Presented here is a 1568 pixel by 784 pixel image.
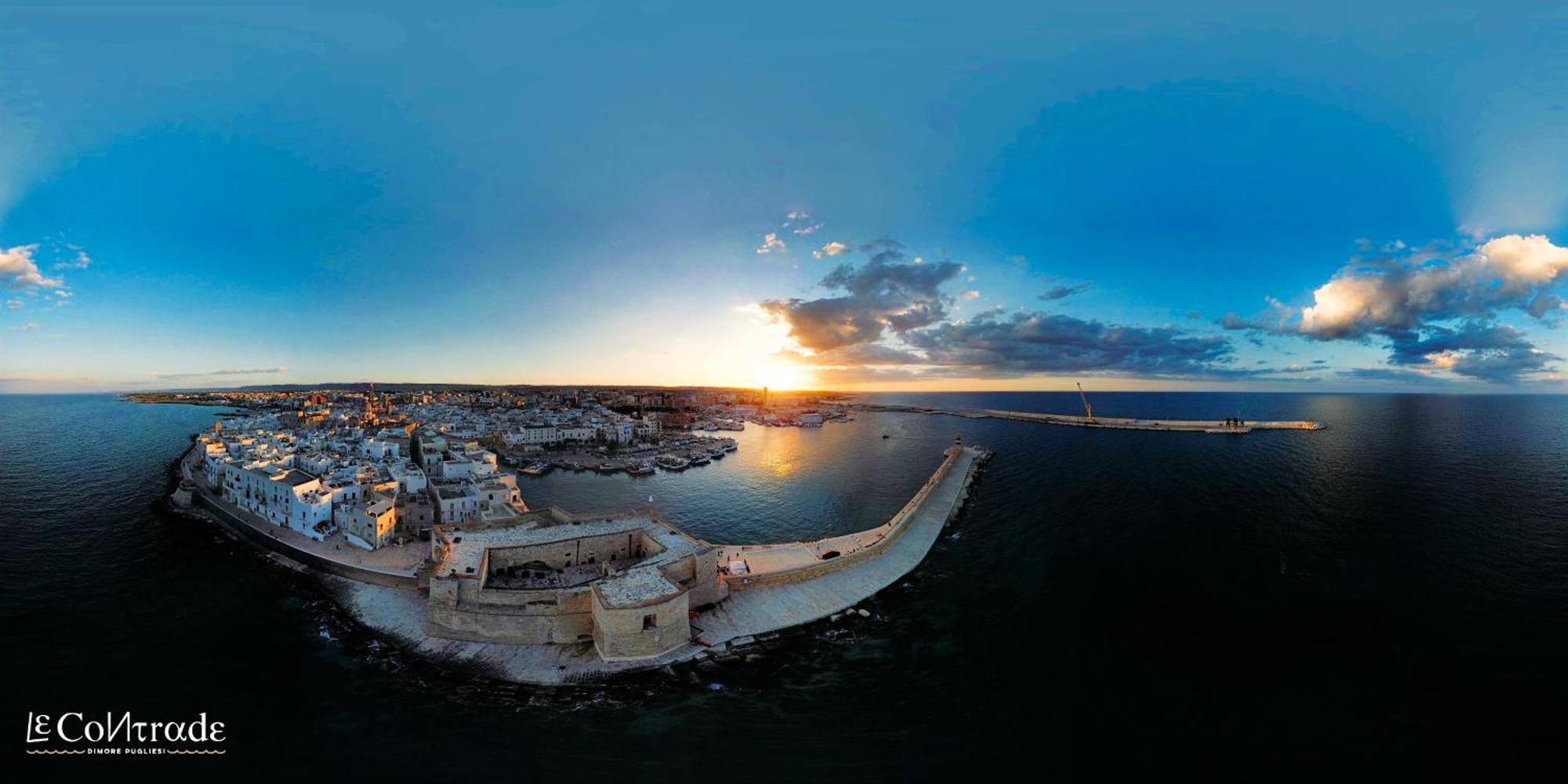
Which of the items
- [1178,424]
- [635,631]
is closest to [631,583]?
[635,631]

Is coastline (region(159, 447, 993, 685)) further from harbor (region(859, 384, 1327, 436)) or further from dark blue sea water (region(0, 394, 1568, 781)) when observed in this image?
harbor (region(859, 384, 1327, 436))

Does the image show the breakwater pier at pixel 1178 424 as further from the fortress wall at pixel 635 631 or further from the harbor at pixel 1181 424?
the fortress wall at pixel 635 631

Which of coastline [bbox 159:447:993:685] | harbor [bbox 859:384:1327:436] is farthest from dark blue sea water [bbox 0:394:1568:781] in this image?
harbor [bbox 859:384:1327:436]

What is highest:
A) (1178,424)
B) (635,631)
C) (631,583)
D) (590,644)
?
(1178,424)

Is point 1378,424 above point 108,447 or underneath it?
above

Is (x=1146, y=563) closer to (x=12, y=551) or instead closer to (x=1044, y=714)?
(x=1044, y=714)

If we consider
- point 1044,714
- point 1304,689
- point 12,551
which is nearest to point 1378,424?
point 1304,689

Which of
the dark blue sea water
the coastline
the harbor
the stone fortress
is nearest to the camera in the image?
the dark blue sea water

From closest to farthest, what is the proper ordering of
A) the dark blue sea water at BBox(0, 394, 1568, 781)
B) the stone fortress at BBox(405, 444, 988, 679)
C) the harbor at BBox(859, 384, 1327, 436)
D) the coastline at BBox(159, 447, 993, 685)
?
the dark blue sea water at BBox(0, 394, 1568, 781) → the coastline at BBox(159, 447, 993, 685) → the stone fortress at BBox(405, 444, 988, 679) → the harbor at BBox(859, 384, 1327, 436)

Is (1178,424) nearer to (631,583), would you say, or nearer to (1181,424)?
(1181,424)
